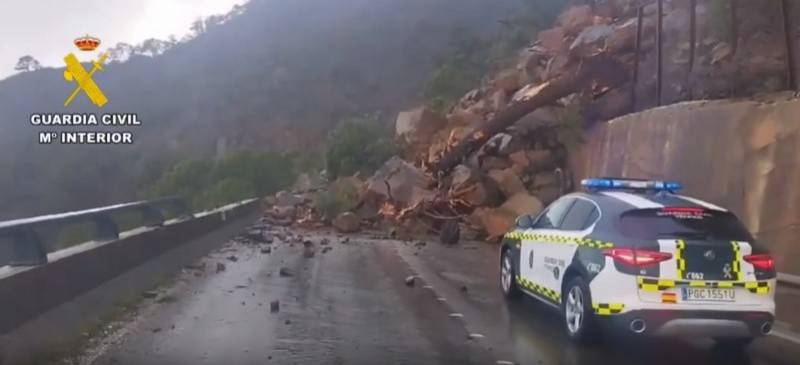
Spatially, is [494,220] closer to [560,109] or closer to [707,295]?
[560,109]

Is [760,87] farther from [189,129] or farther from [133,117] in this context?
[189,129]

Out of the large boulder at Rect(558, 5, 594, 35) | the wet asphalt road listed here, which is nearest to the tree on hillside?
the large boulder at Rect(558, 5, 594, 35)

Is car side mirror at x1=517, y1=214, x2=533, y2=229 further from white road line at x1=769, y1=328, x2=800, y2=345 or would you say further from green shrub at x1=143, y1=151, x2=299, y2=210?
green shrub at x1=143, y1=151, x2=299, y2=210

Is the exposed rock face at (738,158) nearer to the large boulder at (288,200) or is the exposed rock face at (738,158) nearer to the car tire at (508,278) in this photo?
the car tire at (508,278)

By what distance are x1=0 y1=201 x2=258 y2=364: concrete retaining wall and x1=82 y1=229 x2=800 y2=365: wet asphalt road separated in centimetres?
50

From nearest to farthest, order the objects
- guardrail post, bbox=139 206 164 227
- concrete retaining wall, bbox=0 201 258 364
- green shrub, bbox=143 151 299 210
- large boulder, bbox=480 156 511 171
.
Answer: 1. concrete retaining wall, bbox=0 201 258 364
2. guardrail post, bbox=139 206 164 227
3. large boulder, bbox=480 156 511 171
4. green shrub, bbox=143 151 299 210

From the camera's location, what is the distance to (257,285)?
46.2ft

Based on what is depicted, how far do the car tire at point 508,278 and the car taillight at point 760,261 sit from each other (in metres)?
3.87

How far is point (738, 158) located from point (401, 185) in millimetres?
15705

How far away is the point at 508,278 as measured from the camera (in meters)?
12.3

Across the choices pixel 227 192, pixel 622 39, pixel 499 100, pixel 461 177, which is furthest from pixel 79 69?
pixel 227 192

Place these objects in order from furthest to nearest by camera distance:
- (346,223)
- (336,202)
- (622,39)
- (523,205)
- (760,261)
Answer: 1. (336,202)
2. (346,223)
3. (622,39)
4. (523,205)
5. (760,261)

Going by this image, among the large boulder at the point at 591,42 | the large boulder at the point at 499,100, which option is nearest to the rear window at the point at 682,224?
the large boulder at the point at 591,42

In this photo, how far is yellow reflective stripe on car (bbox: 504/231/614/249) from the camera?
8.79 metres
